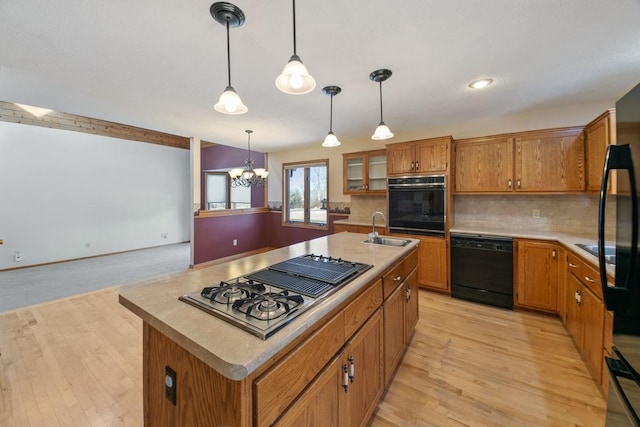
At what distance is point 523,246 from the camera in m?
2.87

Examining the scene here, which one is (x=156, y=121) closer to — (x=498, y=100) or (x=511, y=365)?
(x=498, y=100)

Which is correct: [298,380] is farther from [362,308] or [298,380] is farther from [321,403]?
[362,308]

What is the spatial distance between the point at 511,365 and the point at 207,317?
8.07 feet

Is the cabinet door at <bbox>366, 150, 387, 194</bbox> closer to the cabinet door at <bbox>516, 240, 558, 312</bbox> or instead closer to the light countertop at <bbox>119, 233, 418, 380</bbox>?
the cabinet door at <bbox>516, 240, 558, 312</bbox>

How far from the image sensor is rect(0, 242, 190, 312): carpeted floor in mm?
3560

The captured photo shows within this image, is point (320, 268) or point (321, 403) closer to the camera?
point (321, 403)

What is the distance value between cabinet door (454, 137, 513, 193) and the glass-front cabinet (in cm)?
115

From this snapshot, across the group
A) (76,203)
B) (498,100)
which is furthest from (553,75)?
(76,203)

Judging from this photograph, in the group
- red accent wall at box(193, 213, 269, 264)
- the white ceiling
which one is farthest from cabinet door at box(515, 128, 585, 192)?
red accent wall at box(193, 213, 269, 264)

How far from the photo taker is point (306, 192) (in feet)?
18.8

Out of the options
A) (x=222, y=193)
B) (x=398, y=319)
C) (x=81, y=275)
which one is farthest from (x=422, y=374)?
(x=222, y=193)

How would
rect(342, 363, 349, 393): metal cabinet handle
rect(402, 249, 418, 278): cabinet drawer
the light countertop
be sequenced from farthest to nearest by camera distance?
1. rect(402, 249, 418, 278): cabinet drawer
2. rect(342, 363, 349, 393): metal cabinet handle
3. the light countertop

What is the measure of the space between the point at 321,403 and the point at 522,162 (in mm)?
3539

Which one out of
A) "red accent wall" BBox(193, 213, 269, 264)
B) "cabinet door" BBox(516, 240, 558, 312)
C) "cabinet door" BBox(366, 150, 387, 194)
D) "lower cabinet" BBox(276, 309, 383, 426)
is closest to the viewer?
"lower cabinet" BBox(276, 309, 383, 426)
